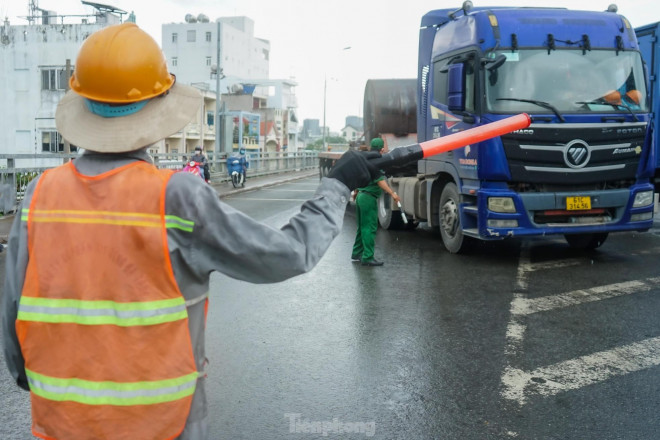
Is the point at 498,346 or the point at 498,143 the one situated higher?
the point at 498,143

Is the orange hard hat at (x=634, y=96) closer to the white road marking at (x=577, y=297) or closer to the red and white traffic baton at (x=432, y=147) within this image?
the white road marking at (x=577, y=297)

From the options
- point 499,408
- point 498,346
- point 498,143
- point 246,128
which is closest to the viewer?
point 499,408

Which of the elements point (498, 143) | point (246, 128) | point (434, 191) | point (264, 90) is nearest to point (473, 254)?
point (434, 191)

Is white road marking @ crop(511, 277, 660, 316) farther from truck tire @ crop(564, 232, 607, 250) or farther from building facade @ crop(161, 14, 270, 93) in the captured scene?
building facade @ crop(161, 14, 270, 93)

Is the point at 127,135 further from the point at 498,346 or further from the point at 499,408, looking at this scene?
the point at 498,346

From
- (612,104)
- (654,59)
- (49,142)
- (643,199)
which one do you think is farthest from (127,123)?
(49,142)

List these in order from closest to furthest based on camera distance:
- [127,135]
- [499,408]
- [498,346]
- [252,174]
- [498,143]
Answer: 1. [127,135]
2. [499,408]
3. [498,346]
4. [498,143]
5. [252,174]

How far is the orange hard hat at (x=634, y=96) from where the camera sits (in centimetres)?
940

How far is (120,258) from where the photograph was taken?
188 centimetres

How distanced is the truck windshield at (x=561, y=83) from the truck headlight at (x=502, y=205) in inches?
42.8

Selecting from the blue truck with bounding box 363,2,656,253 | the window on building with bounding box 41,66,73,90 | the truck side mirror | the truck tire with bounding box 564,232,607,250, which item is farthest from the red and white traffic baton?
the window on building with bounding box 41,66,73,90

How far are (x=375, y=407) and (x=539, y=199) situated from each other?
5.47m

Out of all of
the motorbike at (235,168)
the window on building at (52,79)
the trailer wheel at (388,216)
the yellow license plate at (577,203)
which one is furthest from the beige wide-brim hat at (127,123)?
the window on building at (52,79)

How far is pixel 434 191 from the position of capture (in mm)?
11000
